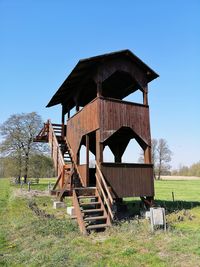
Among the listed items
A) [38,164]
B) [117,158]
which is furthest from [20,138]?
[117,158]

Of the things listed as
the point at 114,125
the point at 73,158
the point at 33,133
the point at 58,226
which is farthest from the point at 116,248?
the point at 33,133

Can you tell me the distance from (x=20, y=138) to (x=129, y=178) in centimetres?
3224

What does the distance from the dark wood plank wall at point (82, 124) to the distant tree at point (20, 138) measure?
26234 mm

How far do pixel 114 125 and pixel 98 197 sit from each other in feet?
12.2

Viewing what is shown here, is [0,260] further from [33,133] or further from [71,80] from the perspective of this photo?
[33,133]

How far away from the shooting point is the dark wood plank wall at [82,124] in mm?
12880

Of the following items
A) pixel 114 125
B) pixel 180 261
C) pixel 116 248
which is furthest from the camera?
pixel 114 125

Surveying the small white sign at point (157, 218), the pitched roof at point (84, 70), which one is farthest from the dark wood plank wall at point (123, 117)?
the small white sign at point (157, 218)

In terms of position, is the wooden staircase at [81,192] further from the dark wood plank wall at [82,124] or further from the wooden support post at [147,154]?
the wooden support post at [147,154]

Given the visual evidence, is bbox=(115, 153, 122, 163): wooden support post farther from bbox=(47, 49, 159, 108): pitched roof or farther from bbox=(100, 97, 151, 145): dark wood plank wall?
bbox=(47, 49, 159, 108): pitched roof

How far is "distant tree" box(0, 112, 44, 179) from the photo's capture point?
41281 millimetres

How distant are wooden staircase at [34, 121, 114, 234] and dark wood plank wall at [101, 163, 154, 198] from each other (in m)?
0.52

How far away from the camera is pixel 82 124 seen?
1455 cm

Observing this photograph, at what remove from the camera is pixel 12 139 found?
4122cm
